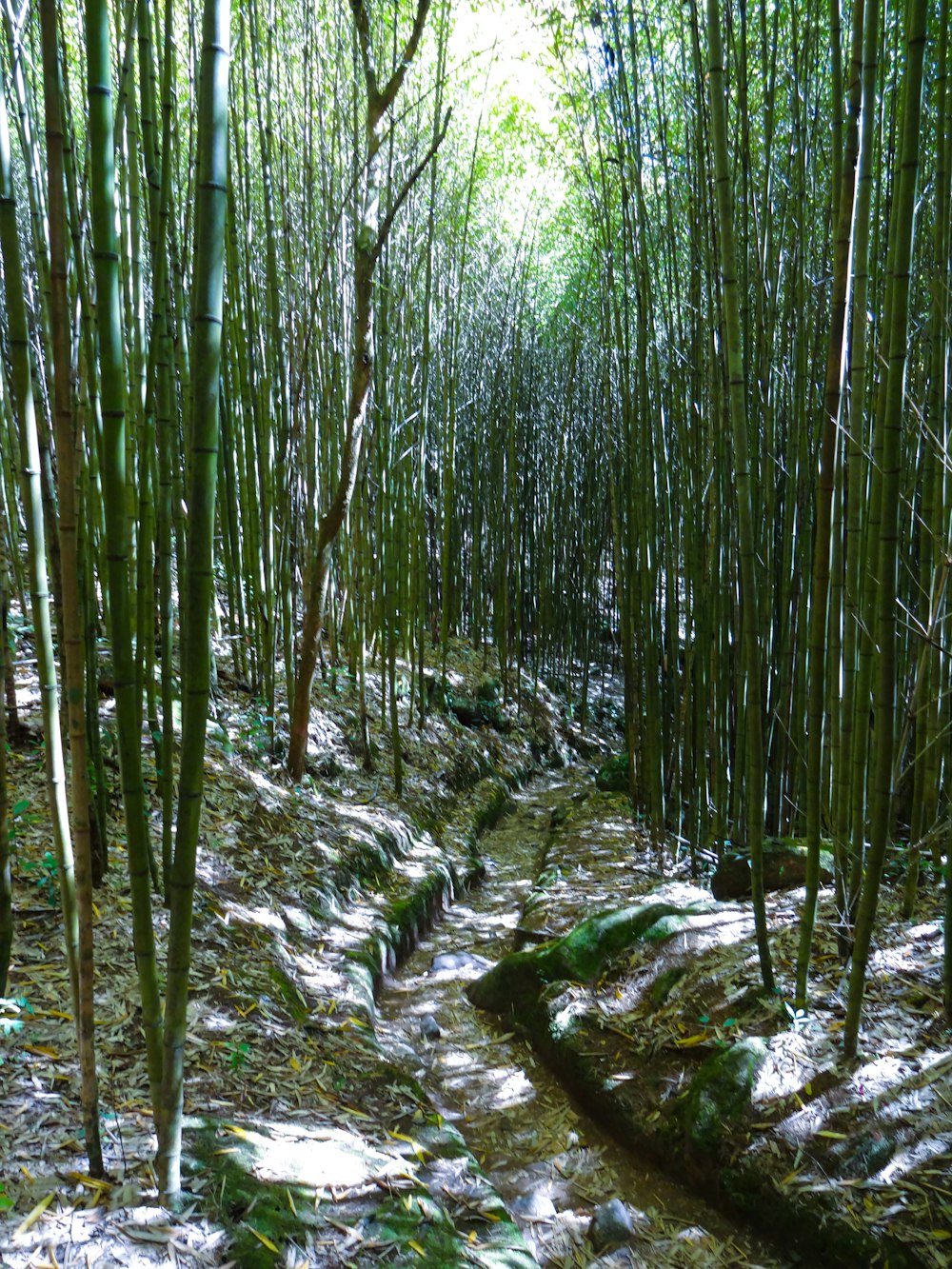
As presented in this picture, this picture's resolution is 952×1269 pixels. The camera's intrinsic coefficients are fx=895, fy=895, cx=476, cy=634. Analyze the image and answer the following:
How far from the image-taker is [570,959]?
2.41 meters

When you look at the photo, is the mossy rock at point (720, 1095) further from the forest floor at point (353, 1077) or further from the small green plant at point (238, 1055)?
the small green plant at point (238, 1055)

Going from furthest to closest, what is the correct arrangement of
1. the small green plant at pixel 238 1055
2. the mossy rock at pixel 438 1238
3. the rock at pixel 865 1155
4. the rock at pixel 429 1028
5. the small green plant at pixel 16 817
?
the rock at pixel 429 1028
the small green plant at pixel 16 817
the small green plant at pixel 238 1055
the rock at pixel 865 1155
the mossy rock at pixel 438 1238

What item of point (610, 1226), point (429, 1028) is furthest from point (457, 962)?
point (610, 1226)

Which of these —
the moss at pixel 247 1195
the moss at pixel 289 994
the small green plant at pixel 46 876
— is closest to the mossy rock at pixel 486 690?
the moss at pixel 289 994

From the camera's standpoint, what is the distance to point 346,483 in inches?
127

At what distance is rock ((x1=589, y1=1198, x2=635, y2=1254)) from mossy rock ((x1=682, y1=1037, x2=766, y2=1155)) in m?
0.19

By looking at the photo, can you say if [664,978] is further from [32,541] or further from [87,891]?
[32,541]

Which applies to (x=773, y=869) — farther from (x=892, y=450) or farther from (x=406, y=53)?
(x=406, y=53)

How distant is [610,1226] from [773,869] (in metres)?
1.14

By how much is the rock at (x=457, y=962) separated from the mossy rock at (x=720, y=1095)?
3.36 ft

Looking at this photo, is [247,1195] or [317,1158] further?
[317,1158]

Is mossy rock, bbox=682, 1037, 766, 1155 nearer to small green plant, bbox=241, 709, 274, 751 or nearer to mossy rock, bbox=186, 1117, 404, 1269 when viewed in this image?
mossy rock, bbox=186, 1117, 404, 1269

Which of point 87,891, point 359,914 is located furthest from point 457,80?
point 87,891

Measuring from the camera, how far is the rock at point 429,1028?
2.29m
